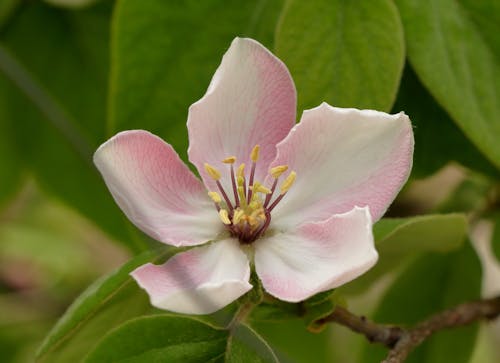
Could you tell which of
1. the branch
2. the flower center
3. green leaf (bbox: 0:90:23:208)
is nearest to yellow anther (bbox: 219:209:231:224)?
the flower center

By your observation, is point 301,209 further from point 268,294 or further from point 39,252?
point 39,252

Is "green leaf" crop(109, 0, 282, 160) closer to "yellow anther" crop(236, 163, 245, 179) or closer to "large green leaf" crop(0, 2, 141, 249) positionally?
"yellow anther" crop(236, 163, 245, 179)

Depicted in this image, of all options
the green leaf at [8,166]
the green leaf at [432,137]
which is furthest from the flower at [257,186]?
the green leaf at [8,166]

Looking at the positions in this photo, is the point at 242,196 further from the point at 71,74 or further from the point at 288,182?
the point at 71,74

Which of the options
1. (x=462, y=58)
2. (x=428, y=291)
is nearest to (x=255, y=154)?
(x=462, y=58)

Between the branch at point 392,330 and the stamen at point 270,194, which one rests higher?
the stamen at point 270,194

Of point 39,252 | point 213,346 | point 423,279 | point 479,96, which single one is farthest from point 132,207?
point 39,252

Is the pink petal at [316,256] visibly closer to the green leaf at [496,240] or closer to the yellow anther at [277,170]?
the yellow anther at [277,170]
